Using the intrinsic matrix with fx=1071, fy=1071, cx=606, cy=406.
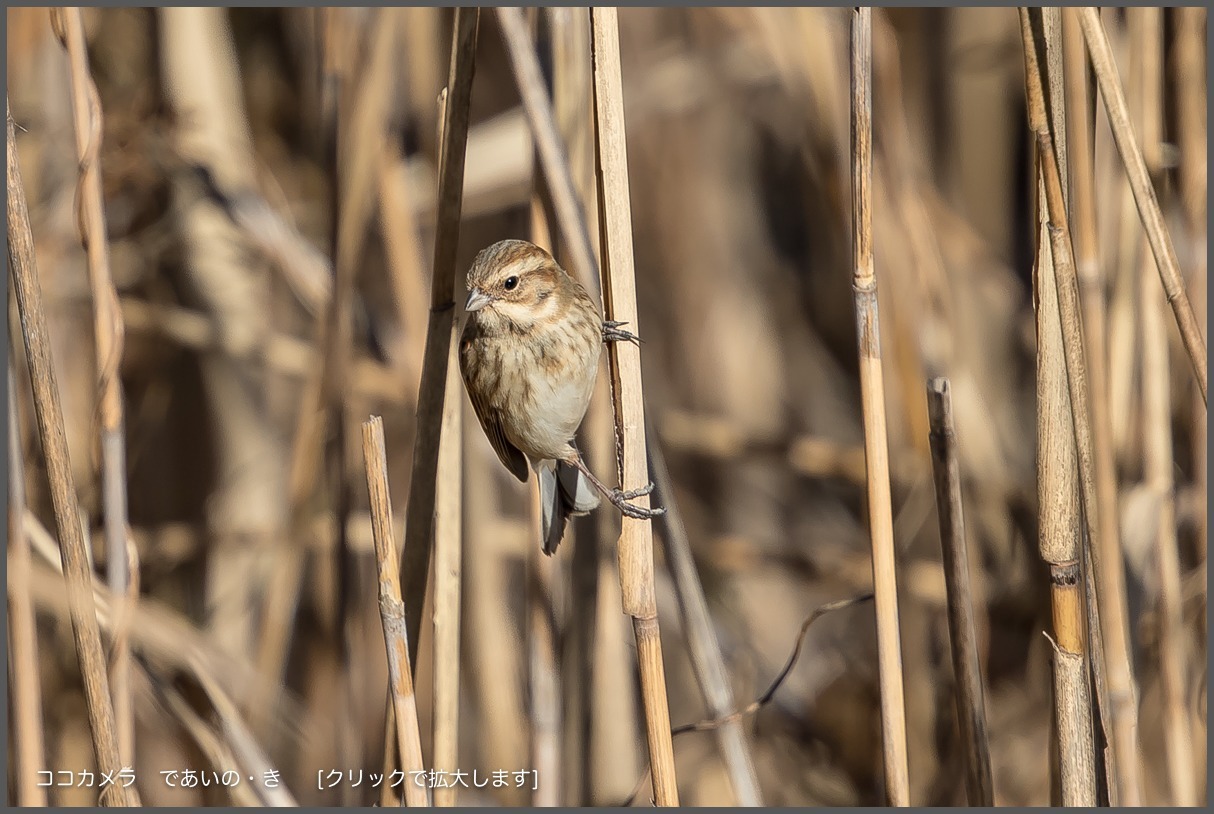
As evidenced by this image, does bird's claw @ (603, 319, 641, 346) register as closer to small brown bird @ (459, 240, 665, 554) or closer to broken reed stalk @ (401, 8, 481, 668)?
broken reed stalk @ (401, 8, 481, 668)

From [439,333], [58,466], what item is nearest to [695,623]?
[439,333]

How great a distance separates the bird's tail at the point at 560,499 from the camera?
6.92ft

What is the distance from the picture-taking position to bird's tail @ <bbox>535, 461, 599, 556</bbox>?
2109 mm

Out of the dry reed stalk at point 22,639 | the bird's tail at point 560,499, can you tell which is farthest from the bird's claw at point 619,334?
the dry reed stalk at point 22,639

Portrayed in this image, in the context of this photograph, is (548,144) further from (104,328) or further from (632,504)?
(104,328)

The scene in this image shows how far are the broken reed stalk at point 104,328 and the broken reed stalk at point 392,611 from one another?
472 millimetres

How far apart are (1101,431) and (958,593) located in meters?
0.38

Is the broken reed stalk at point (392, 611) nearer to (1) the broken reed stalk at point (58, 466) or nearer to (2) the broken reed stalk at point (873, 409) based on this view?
(1) the broken reed stalk at point (58, 466)

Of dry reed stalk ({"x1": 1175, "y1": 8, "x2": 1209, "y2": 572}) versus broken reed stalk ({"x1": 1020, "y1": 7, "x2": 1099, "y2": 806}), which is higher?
dry reed stalk ({"x1": 1175, "y1": 8, "x2": 1209, "y2": 572})

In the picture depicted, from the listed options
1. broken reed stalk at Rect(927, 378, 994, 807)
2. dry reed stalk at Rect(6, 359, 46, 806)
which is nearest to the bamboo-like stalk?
dry reed stalk at Rect(6, 359, 46, 806)

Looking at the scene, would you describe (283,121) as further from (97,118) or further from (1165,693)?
(1165,693)

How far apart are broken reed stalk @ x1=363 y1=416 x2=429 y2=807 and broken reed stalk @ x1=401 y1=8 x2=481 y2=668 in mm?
195

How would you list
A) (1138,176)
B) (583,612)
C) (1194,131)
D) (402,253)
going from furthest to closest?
(583,612), (1194,131), (402,253), (1138,176)

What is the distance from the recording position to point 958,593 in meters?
1.75
